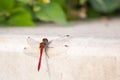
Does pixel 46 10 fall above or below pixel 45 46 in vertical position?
above

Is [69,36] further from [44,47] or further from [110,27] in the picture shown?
[110,27]

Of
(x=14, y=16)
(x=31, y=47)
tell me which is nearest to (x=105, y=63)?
(x=31, y=47)

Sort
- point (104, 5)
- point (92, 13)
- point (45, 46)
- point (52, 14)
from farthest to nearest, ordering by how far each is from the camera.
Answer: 1. point (92, 13)
2. point (104, 5)
3. point (52, 14)
4. point (45, 46)

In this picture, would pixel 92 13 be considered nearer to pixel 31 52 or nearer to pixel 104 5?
pixel 104 5

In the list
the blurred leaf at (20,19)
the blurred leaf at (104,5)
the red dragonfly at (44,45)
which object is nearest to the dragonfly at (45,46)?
the red dragonfly at (44,45)

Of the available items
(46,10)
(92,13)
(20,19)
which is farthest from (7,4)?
(92,13)

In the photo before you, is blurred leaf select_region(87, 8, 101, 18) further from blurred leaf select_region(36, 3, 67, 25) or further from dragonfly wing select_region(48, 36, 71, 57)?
dragonfly wing select_region(48, 36, 71, 57)

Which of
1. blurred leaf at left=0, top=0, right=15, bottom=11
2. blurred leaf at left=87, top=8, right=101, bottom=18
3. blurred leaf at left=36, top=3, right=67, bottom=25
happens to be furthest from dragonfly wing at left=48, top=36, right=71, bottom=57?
blurred leaf at left=87, top=8, right=101, bottom=18
